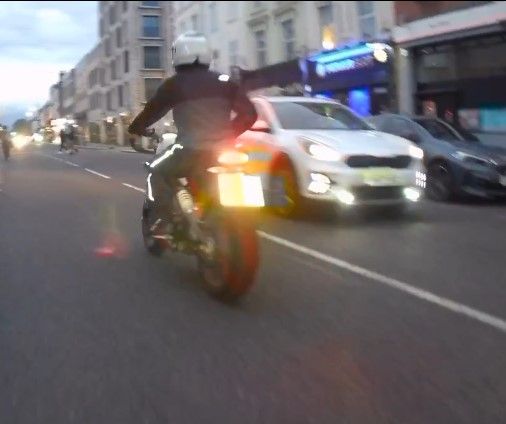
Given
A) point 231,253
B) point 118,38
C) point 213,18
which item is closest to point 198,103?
point 231,253

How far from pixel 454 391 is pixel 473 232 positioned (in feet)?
16.7

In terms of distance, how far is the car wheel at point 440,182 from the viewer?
36.7 ft

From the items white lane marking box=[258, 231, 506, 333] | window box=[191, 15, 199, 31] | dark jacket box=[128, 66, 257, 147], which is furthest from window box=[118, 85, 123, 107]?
dark jacket box=[128, 66, 257, 147]

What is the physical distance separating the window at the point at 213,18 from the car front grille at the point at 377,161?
3016 cm

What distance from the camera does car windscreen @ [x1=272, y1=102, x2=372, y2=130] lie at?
9.67 meters

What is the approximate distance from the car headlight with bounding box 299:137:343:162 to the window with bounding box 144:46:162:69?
5517 cm

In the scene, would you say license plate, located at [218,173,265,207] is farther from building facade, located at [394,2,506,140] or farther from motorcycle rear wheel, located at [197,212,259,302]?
building facade, located at [394,2,506,140]

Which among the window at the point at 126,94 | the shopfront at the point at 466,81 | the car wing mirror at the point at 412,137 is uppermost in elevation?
the window at the point at 126,94

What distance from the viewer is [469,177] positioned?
1080 centimetres

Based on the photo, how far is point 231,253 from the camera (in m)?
4.81

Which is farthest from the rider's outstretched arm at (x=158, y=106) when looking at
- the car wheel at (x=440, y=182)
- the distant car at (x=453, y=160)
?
the car wheel at (x=440, y=182)

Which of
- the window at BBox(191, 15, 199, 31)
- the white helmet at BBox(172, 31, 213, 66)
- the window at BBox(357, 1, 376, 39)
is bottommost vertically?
the white helmet at BBox(172, 31, 213, 66)

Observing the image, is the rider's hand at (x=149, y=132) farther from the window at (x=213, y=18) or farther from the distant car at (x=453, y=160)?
the window at (x=213, y=18)

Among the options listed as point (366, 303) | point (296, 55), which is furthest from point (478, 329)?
point (296, 55)
